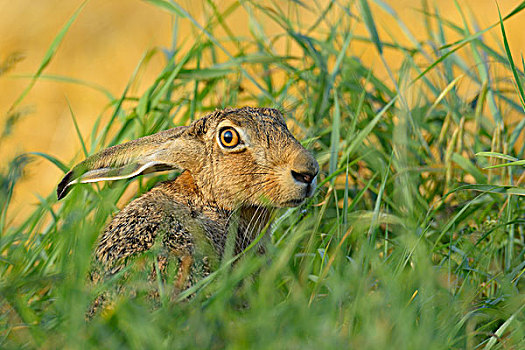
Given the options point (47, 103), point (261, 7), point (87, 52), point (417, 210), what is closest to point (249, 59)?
point (261, 7)

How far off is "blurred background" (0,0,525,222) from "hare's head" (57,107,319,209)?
13.5 feet

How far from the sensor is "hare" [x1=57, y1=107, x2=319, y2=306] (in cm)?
358

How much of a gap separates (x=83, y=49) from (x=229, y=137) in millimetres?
6870

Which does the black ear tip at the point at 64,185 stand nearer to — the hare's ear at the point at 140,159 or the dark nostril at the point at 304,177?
the hare's ear at the point at 140,159

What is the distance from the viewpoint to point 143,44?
32.7ft

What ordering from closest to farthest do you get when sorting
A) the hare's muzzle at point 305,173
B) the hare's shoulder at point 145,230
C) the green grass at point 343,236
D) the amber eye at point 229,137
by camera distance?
the green grass at point 343,236 < the hare's shoulder at point 145,230 < the hare's muzzle at point 305,173 < the amber eye at point 229,137

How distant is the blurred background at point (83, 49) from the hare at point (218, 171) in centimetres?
413

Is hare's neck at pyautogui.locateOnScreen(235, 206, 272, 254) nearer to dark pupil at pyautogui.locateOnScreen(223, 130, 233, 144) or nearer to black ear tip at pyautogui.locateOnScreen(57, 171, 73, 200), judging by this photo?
dark pupil at pyautogui.locateOnScreen(223, 130, 233, 144)

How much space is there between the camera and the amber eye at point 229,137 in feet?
12.5

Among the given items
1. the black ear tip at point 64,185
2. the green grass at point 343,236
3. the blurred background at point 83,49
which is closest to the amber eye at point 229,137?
the green grass at point 343,236

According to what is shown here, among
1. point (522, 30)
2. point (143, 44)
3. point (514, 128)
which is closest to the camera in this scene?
point (514, 128)

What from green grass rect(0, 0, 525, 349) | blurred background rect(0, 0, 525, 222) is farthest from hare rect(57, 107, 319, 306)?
blurred background rect(0, 0, 525, 222)

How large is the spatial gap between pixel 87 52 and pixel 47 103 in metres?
1.15

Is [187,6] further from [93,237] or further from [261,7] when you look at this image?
[93,237]
